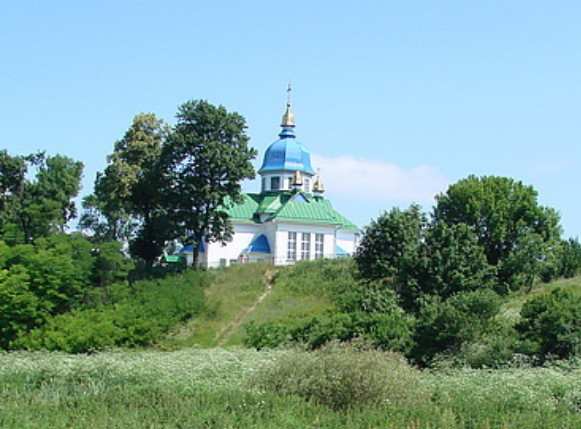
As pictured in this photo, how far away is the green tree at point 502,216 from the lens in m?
45.6

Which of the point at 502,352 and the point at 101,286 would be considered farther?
the point at 101,286

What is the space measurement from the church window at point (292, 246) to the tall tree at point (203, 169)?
9.48m

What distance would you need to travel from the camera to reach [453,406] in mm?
14508

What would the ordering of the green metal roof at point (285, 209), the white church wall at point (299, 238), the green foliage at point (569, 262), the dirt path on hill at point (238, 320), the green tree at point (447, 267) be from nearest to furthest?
the green tree at point (447, 267) → the dirt path on hill at point (238, 320) → the green foliage at point (569, 262) → the white church wall at point (299, 238) → the green metal roof at point (285, 209)

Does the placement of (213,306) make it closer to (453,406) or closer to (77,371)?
(77,371)

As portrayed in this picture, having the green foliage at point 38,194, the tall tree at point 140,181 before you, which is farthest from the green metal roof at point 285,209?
the green foliage at point 38,194

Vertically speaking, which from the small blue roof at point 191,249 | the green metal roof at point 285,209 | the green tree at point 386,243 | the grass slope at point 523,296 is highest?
the green metal roof at point 285,209

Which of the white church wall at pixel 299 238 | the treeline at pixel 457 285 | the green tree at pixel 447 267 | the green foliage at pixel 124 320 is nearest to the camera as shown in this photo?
the treeline at pixel 457 285

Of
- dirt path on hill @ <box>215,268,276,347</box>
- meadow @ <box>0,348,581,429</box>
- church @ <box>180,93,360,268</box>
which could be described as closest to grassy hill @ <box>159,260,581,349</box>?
dirt path on hill @ <box>215,268,276,347</box>

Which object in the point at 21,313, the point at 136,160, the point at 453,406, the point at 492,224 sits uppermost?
the point at 136,160

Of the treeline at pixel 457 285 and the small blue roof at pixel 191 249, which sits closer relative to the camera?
the treeline at pixel 457 285

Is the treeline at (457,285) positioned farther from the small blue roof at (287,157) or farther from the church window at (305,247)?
the small blue roof at (287,157)

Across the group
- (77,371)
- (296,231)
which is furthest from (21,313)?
(296,231)

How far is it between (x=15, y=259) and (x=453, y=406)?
31.3 meters
